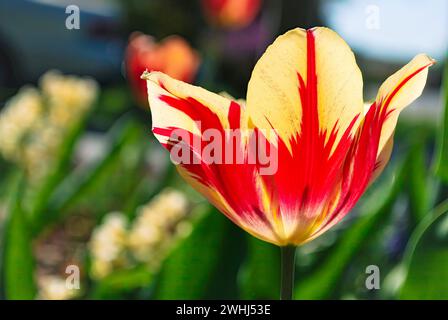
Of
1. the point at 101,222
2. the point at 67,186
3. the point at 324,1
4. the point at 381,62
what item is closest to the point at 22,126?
the point at 67,186

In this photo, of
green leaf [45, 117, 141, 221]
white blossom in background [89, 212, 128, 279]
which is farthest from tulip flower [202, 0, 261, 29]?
white blossom in background [89, 212, 128, 279]

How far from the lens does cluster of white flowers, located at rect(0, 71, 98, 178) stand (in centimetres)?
176

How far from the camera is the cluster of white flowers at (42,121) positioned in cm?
176

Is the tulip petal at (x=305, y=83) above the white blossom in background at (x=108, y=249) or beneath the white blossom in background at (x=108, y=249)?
above

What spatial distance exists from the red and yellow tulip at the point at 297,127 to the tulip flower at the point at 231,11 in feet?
7.63

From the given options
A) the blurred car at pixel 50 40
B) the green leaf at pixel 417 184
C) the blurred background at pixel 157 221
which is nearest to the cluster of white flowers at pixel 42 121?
the blurred background at pixel 157 221

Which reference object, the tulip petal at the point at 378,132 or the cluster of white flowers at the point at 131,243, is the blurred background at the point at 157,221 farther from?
the tulip petal at the point at 378,132

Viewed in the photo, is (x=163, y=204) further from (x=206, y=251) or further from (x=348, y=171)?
(x=348, y=171)

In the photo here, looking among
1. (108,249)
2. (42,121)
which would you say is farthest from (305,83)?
(42,121)

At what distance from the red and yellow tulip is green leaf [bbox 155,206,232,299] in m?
0.29

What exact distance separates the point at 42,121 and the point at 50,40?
15.3ft

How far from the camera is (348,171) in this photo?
0.44 m

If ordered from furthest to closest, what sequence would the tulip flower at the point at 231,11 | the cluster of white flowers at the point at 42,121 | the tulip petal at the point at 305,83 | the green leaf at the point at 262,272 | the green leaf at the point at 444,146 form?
the tulip flower at the point at 231,11 < the cluster of white flowers at the point at 42,121 < the green leaf at the point at 262,272 < the green leaf at the point at 444,146 < the tulip petal at the point at 305,83

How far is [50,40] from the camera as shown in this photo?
20.6 ft
